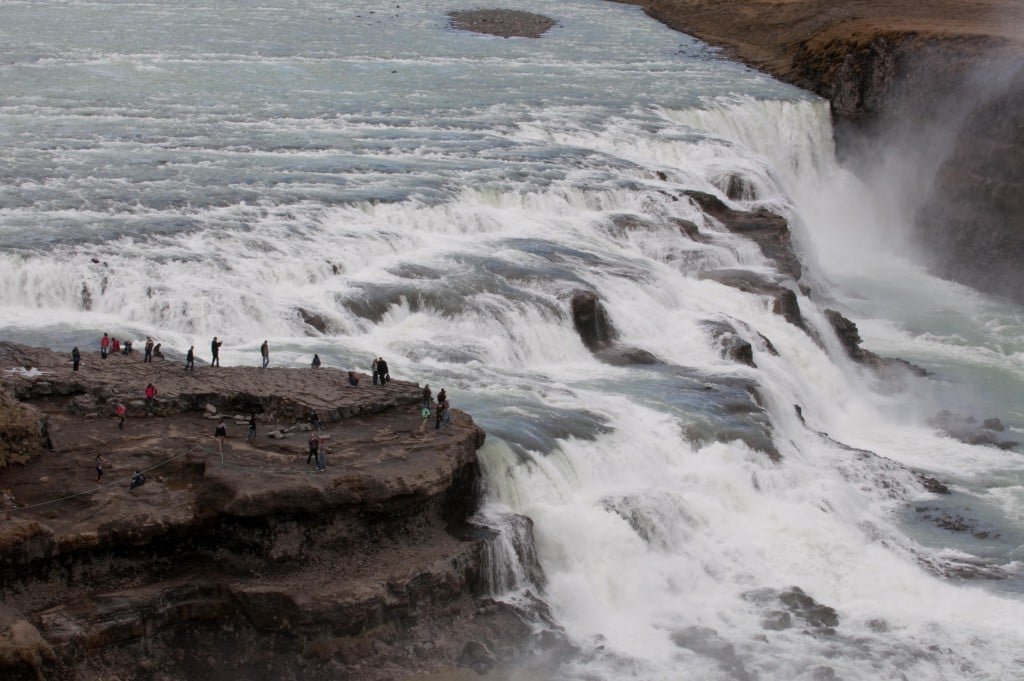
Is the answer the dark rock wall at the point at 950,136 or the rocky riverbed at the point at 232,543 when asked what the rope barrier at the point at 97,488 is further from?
the dark rock wall at the point at 950,136

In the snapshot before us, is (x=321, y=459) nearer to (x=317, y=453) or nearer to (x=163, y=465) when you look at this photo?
(x=317, y=453)

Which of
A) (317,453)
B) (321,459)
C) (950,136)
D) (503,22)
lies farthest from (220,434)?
(503,22)

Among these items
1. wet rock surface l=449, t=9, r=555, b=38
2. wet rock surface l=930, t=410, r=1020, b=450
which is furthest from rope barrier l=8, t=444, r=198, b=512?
wet rock surface l=449, t=9, r=555, b=38

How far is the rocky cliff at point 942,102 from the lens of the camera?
5162 centimetres

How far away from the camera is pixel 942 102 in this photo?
2219 inches

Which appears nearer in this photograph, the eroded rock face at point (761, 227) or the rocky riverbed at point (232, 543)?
the rocky riverbed at point (232, 543)

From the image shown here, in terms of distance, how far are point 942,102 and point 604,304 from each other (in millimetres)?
27127

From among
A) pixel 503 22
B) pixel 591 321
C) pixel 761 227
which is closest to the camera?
pixel 591 321

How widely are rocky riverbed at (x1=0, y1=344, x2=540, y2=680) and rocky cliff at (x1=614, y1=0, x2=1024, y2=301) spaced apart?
110 ft

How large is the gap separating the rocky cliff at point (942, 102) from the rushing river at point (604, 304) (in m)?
1.85

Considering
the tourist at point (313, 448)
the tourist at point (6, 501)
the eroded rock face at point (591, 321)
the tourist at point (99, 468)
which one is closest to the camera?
the tourist at point (6, 501)

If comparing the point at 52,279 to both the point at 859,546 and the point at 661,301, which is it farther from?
the point at 859,546

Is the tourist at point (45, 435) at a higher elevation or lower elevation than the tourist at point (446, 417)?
lower

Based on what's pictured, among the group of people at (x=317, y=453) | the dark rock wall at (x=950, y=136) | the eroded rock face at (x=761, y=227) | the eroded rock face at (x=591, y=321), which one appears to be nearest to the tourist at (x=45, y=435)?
the group of people at (x=317, y=453)
